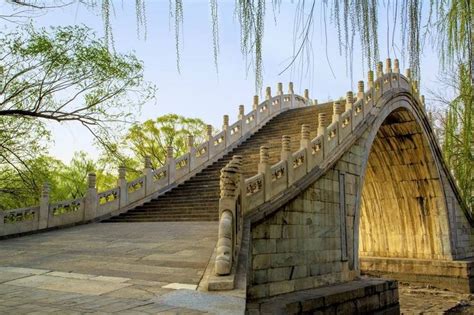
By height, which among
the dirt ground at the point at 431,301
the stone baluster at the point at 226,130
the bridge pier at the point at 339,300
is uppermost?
the stone baluster at the point at 226,130

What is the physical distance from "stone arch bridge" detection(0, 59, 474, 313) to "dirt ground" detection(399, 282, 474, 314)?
1080 millimetres

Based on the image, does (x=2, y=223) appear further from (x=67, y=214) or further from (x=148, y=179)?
(x=148, y=179)

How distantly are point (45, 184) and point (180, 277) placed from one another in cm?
796

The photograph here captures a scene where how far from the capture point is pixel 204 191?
13.9 meters

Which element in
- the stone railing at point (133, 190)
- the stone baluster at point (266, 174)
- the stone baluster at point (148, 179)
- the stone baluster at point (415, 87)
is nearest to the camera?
the stone baluster at point (415, 87)

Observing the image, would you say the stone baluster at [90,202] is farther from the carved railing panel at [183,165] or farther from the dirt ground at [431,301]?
the dirt ground at [431,301]

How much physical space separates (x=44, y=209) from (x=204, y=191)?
4.71 m

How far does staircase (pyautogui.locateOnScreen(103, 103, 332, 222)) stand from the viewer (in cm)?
1268

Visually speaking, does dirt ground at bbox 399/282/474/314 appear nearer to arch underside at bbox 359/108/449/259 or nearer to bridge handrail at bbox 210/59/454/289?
arch underside at bbox 359/108/449/259

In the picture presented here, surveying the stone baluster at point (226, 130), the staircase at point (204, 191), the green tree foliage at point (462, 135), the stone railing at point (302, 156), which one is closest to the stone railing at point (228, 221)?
the stone railing at point (302, 156)

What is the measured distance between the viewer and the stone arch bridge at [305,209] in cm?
802

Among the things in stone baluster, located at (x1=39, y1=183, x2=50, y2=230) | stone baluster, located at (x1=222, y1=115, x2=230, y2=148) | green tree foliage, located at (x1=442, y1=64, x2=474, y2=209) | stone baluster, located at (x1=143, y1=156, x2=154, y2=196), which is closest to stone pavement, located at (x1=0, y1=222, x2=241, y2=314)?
stone baluster, located at (x1=39, y1=183, x2=50, y2=230)

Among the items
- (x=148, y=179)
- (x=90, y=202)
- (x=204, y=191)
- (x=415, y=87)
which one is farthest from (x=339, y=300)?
(x=415, y=87)

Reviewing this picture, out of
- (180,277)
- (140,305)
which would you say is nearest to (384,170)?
(180,277)
